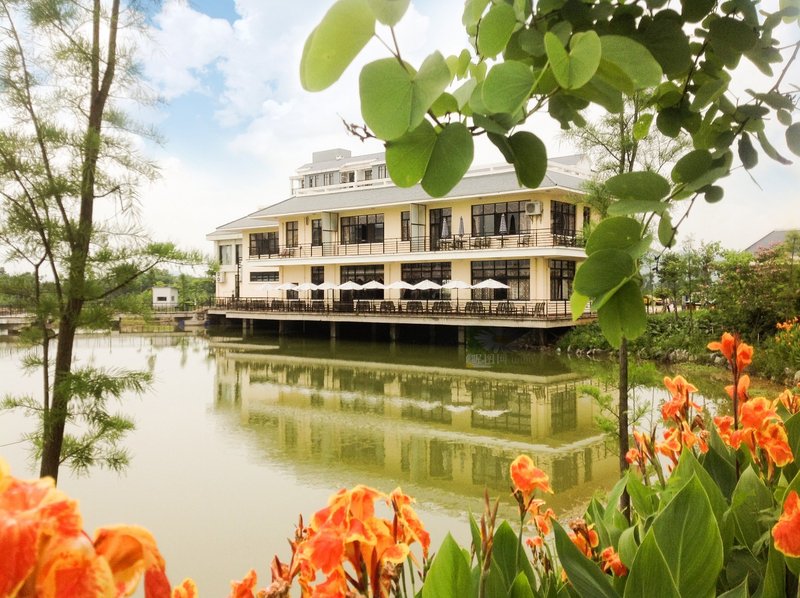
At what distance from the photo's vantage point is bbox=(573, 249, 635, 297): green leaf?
569 mm

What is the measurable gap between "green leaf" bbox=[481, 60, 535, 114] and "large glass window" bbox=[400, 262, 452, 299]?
60.9 feet

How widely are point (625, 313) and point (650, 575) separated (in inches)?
11.3

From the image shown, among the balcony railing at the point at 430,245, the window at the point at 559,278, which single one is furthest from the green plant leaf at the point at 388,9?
the window at the point at 559,278

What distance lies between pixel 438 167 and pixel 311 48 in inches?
5.1

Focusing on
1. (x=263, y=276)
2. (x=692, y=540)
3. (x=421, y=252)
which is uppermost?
(x=421, y=252)

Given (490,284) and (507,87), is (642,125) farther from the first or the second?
(490,284)

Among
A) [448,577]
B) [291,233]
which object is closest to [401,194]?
[291,233]

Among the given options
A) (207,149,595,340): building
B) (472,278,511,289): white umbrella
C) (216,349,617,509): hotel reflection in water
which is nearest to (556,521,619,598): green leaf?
(216,349,617,509): hotel reflection in water

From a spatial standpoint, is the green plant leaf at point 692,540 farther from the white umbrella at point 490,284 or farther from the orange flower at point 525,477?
the white umbrella at point 490,284

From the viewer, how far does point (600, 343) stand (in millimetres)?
14719

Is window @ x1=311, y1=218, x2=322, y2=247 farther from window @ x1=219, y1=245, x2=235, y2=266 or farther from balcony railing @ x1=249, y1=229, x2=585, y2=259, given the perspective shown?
window @ x1=219, y1=245, x2=235, y2=266

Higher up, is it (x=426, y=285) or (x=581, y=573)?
(x=426, y=285)

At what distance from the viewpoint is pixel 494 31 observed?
0.54 metres

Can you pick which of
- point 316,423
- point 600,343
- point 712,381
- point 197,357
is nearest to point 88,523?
point 316,423
